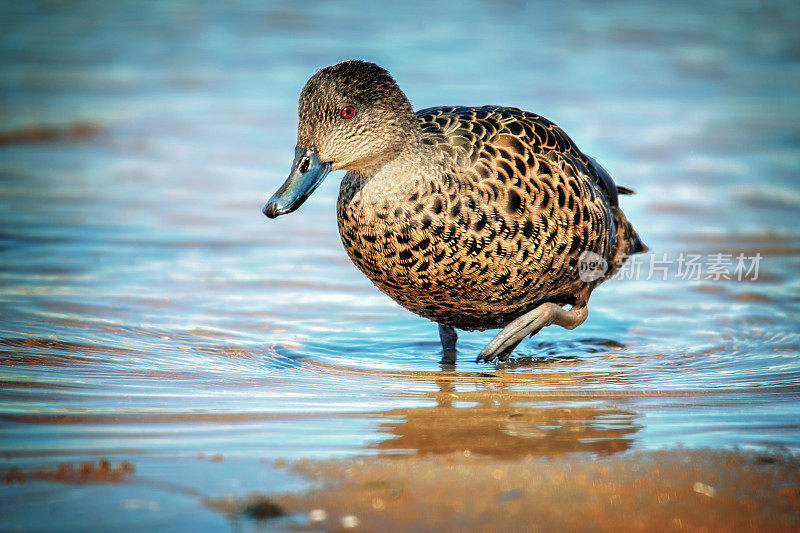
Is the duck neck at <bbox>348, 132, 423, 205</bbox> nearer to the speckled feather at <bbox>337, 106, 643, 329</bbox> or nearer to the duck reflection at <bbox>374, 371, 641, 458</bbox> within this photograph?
the speckled feather at <bbox>337, 106, 643, 329</bbox>

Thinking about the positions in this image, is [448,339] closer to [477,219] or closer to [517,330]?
[517,330]

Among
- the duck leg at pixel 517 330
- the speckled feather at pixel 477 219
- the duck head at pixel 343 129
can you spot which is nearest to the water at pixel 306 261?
the duck leg at pixel 517 330

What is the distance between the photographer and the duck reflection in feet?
12.3

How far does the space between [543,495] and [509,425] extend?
2.69 ft

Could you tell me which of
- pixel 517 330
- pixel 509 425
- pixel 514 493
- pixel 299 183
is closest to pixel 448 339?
pixel 517 330

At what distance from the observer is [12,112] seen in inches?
450

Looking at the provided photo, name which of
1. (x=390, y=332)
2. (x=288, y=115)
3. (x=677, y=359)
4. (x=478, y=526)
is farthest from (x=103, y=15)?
(x=478, y=526)

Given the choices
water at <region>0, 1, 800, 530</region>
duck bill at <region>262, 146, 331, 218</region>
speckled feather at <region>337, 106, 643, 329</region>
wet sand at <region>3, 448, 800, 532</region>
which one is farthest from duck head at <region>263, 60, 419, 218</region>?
wet sand at <region>3, 448, 800, 532</region>

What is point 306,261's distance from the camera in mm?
7461

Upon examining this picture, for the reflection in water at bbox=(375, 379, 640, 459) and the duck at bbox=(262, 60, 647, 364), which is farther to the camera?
the duck at bbox=(262, 60, 647, 364)

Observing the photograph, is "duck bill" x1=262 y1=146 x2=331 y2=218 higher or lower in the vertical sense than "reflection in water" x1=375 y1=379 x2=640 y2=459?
higher

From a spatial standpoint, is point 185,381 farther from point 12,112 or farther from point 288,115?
point 12,112

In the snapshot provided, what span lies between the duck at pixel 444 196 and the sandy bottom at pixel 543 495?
1417 mm

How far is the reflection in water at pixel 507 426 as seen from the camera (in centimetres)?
373
